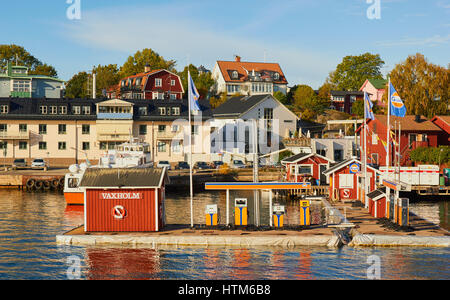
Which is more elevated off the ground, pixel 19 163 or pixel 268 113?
pixel 268 113

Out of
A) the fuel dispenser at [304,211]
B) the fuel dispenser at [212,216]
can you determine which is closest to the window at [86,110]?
the fuel dispenser at [212,216]

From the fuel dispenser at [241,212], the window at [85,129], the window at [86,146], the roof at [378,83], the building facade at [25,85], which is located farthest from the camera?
the roof at [378,83]

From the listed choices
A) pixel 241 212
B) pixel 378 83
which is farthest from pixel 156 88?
pixel 241 212

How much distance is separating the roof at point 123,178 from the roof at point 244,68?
83698mm

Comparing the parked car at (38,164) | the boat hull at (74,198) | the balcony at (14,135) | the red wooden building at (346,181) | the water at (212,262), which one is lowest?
the water at (212,262)

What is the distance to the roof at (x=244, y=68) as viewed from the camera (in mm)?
116194

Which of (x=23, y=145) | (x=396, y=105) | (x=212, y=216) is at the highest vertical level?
(x=396, y=105)

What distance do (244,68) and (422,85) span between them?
41.5 m

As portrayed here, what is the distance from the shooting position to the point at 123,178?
1250 inches

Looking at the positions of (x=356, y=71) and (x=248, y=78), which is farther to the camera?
(x=356, y=71)

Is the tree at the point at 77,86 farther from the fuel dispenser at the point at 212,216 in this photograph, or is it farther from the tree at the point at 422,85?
the fuel dispenser at the point at 212,216

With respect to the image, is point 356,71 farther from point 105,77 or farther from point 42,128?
point 42,128
